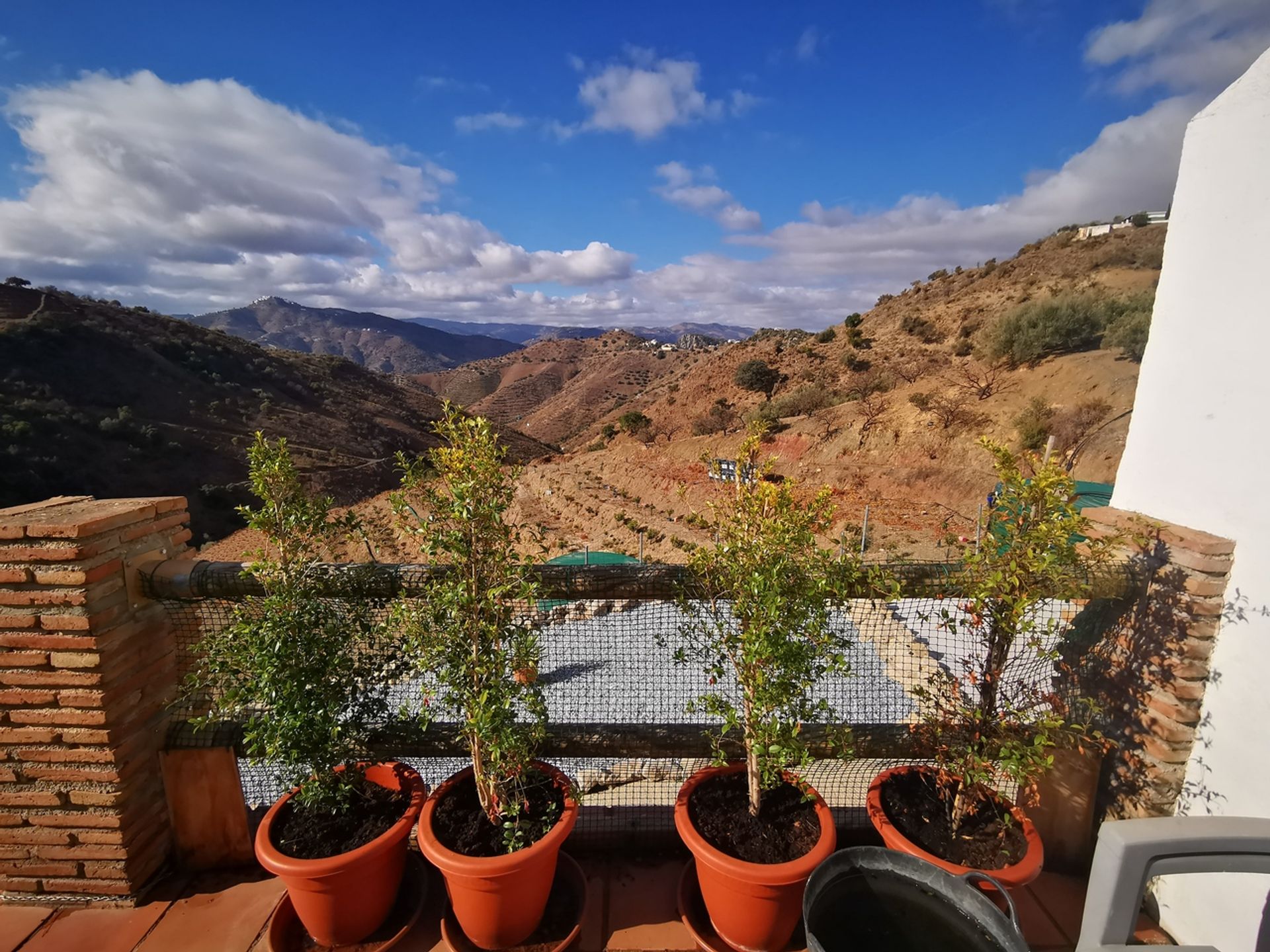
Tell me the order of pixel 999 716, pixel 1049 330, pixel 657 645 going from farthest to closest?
pixel 1049 330, pixel 657 645, pixel 999 716

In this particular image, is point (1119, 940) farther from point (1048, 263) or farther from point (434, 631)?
point (1048, 263)

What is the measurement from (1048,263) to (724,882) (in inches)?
1474

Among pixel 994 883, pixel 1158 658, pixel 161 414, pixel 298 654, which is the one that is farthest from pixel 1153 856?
pixel 161 414

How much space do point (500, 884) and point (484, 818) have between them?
0.27m

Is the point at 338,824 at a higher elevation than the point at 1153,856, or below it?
below

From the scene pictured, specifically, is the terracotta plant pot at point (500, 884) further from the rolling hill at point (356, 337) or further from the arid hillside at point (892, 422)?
the rolling hill at point (356, 337)

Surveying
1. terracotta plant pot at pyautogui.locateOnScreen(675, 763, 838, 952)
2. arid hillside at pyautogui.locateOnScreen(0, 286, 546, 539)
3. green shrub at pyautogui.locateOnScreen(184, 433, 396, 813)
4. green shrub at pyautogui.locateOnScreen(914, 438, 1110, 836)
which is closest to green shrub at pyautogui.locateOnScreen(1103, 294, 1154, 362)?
green shrub at pyautogui.locateOnScreen(914, 438, 1110, 836)

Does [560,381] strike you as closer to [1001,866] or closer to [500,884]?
[500,884]

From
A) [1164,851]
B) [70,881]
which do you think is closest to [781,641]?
[1164,851]

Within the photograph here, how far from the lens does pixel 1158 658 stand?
2.16 m

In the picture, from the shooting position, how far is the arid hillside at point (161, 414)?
2722cm

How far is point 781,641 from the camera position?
6.52 feet

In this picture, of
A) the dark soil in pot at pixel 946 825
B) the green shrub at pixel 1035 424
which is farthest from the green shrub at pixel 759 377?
the dark soil in pot at pixel 946 825

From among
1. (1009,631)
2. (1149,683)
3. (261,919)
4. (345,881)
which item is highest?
(1009,631)
